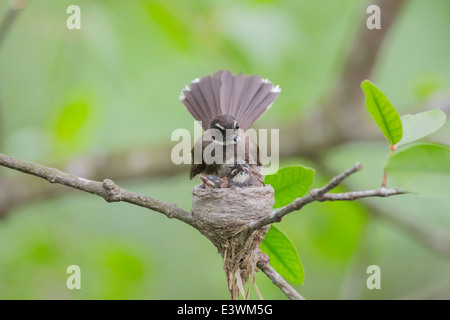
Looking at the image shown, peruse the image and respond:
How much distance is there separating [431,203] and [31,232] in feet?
12.0

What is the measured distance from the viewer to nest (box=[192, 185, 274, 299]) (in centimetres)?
204

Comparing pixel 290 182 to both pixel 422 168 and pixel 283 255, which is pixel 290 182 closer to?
pixel 283 255

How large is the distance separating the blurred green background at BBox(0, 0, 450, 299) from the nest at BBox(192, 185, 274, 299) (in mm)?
1313

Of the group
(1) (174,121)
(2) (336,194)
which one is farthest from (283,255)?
(1) (174,121)

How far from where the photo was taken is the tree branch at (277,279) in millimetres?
1688

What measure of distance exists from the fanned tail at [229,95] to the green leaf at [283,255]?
3.64 ft

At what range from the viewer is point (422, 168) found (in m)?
1.33

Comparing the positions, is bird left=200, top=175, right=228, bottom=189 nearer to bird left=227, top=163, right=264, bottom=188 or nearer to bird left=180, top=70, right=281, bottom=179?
bird left=227, top=163, right=264, bottom=188

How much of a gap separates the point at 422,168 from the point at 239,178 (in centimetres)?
131

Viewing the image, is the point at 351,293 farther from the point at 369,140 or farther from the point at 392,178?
the point at 392,178

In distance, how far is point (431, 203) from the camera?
5266 millimetres

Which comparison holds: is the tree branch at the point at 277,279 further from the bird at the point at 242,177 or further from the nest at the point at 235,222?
the bird at the point at 242,177

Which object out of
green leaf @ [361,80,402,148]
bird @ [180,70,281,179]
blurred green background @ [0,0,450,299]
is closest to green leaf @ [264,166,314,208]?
green leaf @ [361,80,402,148]

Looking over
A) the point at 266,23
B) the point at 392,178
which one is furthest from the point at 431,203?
the point at 392,178
